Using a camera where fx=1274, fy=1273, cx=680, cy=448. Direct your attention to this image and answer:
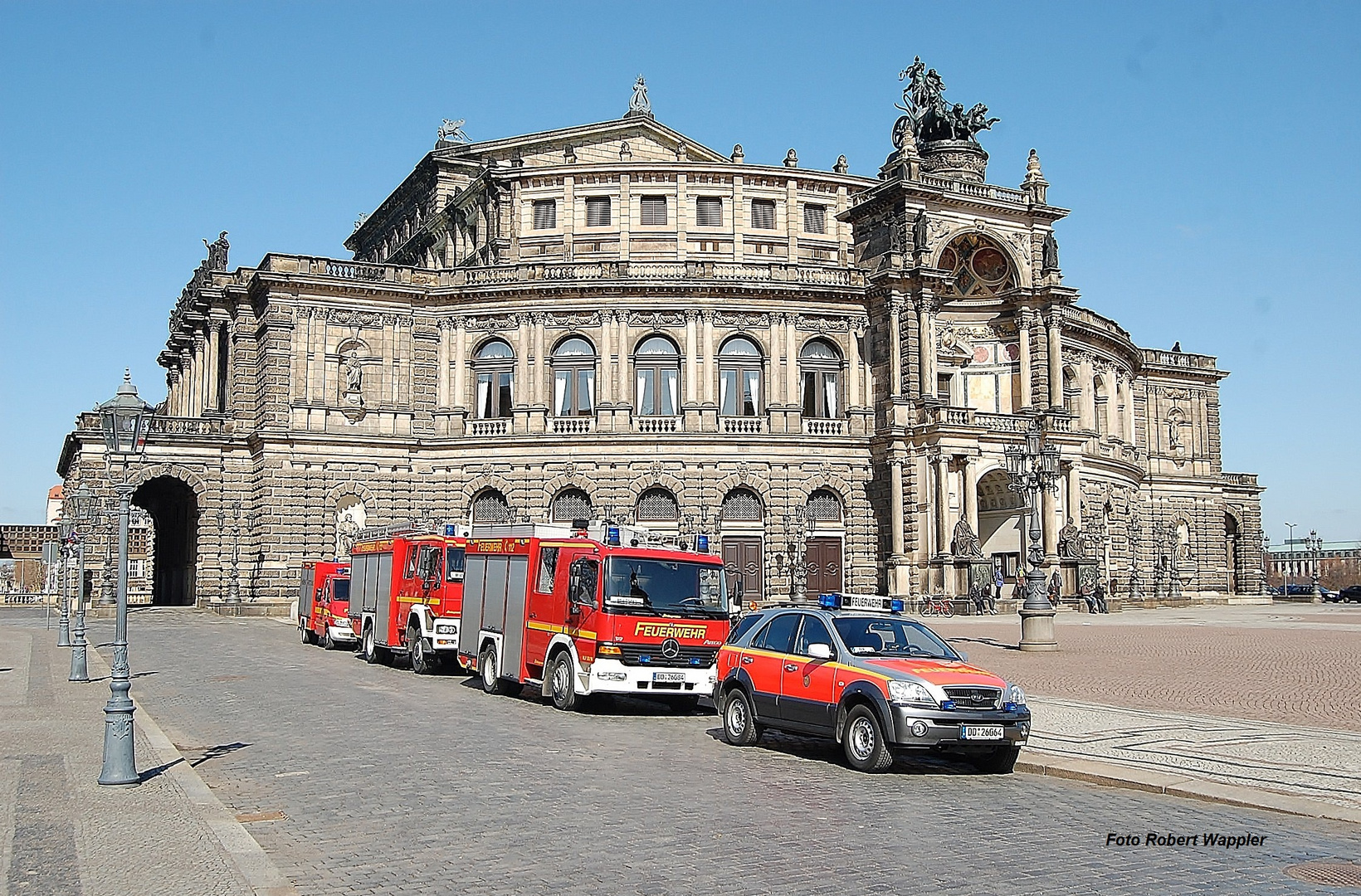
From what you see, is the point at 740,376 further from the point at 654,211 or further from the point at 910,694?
the point at 910,694

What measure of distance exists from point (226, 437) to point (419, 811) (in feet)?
167

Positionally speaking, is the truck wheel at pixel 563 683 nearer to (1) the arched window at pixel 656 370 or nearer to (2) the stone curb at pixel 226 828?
(2) the stone curb at pixel 226 828

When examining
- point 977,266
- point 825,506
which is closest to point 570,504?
point 825,506

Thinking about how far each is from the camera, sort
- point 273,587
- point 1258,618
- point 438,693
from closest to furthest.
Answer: point 438,693 → point 1258,618 → point 273,587

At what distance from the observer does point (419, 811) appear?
1164 centimetres

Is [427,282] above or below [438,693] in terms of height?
above

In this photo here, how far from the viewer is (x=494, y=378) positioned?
58.3 meters

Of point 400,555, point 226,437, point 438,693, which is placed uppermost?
point 226,437

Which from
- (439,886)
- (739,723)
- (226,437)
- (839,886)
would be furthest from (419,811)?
(226,437)

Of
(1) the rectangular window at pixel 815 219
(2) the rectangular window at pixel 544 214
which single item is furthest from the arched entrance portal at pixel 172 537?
(1) the rectangular window at pixel 815 219

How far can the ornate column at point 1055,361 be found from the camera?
58.9 m

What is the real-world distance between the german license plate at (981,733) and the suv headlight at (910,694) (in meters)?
0.44

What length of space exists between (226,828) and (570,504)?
46.2 meters

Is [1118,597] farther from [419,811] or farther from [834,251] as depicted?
[419,811]
